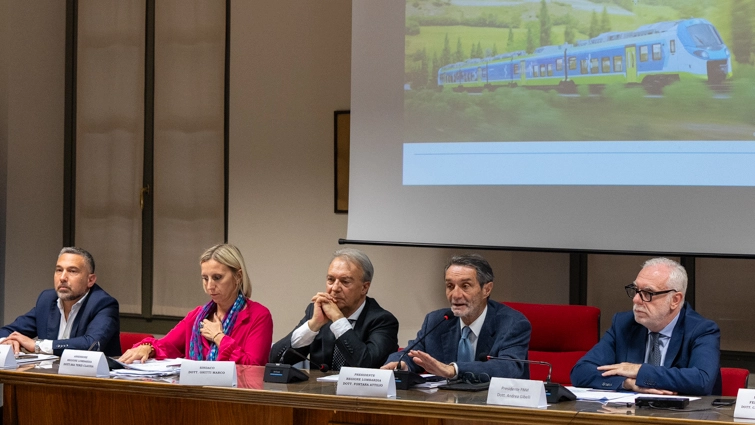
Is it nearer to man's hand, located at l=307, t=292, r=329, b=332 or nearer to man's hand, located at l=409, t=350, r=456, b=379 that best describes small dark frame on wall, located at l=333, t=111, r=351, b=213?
man's hand, located at l=307, t=292, r=329, b=332

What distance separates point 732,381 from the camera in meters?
3.17

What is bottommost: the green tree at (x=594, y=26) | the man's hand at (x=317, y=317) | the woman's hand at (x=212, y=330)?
the woman's hand at (x=212, y=330)

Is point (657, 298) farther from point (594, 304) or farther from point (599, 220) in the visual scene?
point (594, 304)

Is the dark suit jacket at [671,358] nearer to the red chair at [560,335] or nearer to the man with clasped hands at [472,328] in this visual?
the man with clasped hands at [472,328]

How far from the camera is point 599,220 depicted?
4035 millimetres

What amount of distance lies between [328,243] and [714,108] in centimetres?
239

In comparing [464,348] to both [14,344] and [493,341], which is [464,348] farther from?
[14,344]

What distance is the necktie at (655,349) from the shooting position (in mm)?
3113

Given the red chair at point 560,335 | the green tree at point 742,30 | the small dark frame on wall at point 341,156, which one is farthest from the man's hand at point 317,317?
the green tree at point 742,30

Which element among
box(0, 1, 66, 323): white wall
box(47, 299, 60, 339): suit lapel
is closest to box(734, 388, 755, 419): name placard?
box(47, 299, 60, 339): suit lapel

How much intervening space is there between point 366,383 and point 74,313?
5.90ft

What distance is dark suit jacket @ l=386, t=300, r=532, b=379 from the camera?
3115 mm

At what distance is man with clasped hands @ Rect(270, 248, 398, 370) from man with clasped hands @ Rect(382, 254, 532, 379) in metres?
0.13

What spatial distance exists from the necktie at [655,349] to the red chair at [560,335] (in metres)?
0.57
